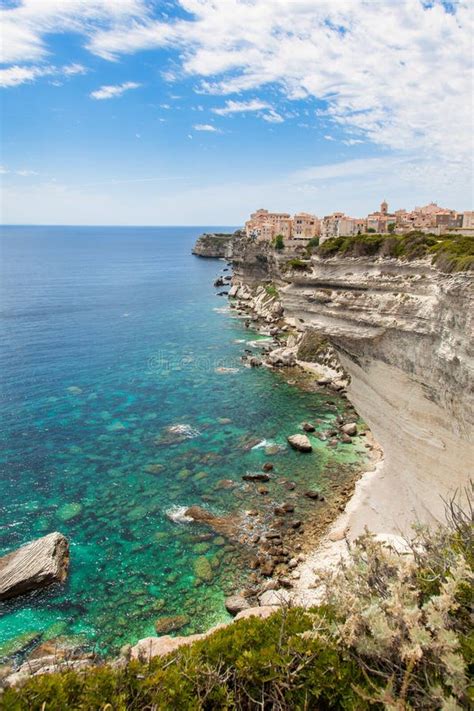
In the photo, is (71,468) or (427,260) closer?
(71,468)

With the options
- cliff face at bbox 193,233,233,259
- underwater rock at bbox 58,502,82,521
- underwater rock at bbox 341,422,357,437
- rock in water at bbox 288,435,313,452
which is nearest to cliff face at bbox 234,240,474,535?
underwater rock at bbox 341,422,357,437

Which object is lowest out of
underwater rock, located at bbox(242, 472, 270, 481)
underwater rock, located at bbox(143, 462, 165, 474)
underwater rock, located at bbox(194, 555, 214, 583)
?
underwater rock, located at bbox(194, 555, 214, 583)

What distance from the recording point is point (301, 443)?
30.3m

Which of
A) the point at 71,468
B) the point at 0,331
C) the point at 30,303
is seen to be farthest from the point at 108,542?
the point at 30,303

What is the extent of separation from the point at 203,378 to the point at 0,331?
32.3 meters

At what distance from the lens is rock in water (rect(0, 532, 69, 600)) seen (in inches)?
740

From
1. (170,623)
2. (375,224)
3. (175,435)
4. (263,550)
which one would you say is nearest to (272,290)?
(375,224)

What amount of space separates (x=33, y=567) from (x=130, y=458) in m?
10.7

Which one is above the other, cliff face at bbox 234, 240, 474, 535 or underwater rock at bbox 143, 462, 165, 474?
cliff face at bbox 234, 240, 474, 535

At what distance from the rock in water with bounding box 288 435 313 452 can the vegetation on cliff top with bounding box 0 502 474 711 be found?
63.1 ft

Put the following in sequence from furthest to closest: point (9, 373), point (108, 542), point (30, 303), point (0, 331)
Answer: point (30, 303), point (0, 331), point (9, 373), point (108, 542)

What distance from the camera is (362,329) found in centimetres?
3569

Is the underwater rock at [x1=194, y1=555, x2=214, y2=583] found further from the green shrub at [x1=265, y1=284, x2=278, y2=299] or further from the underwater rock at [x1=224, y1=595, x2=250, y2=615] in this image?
the green shrub at [x1=265, y1=284, x2=278, y2=299]

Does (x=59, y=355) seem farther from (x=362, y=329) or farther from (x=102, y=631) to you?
(x=102, y=631)
